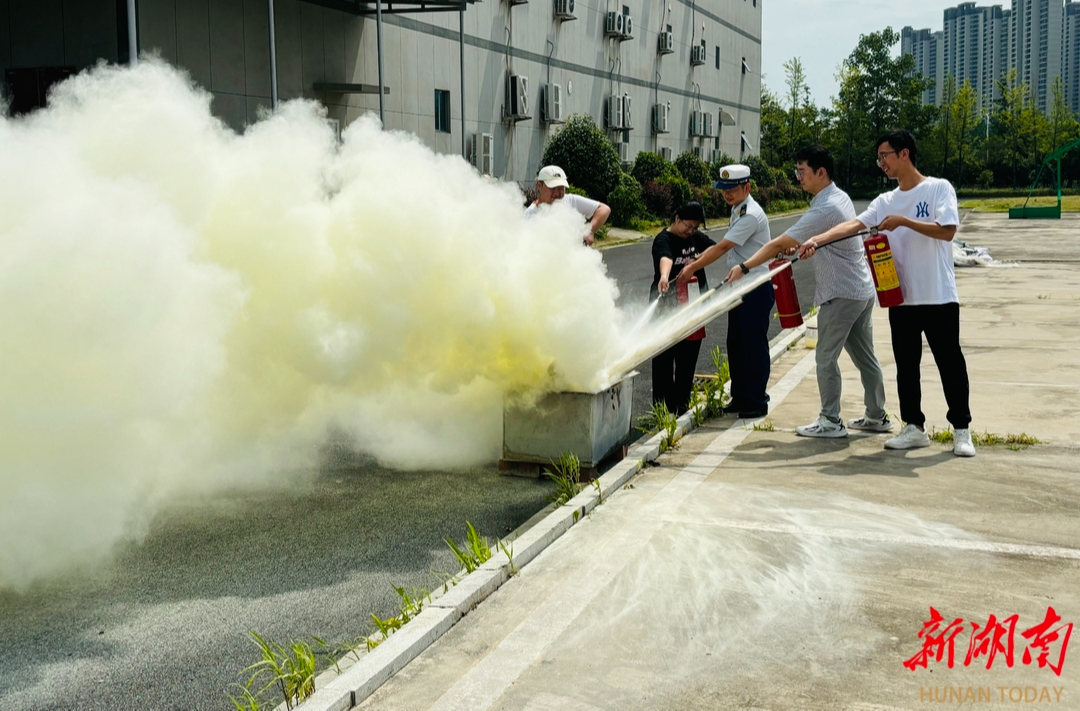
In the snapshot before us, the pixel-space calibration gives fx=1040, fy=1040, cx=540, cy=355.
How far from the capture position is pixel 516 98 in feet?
98.6

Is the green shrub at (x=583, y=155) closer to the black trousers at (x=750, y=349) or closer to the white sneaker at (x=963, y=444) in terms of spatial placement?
the black trousers at (x=750, y=349)

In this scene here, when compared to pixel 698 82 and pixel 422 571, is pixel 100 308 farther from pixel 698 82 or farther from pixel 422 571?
pixel 698 82

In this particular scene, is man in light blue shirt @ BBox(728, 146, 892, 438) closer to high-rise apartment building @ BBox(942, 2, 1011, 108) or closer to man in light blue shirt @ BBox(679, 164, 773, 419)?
man in light blue shirt @ BBox(679, 164, 773, 419)

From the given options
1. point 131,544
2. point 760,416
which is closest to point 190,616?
point 131,544

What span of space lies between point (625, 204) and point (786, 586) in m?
30.1

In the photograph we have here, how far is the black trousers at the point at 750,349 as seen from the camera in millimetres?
7914

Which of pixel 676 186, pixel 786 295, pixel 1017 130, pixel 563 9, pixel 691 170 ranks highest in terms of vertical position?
pixel 1017 130

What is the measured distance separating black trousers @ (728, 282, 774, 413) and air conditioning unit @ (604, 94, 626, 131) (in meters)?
31.6

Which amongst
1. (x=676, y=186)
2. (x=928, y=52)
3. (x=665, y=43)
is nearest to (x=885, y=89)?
(x=665, y=43)

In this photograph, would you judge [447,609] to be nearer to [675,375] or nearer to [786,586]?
[786,586]

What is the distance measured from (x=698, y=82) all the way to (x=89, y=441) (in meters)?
48.2

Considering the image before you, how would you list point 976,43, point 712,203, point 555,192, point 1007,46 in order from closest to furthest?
point 555,192, point 712,203, point 1007,46, point 976,43

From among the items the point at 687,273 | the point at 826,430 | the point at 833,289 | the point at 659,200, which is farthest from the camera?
the point at 659,200

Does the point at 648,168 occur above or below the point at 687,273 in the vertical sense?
above
